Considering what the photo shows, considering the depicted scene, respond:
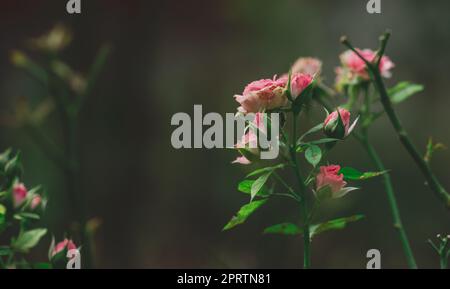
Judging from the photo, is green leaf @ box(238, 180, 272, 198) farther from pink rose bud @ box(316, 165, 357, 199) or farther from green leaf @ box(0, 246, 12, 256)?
green leaf @ box(0, 246, 12, 256)

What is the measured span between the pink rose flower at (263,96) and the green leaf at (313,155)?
52mm

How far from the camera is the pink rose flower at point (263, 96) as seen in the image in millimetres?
554

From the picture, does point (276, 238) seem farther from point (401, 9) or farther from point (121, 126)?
point (401, 9)

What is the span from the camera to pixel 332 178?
566mm

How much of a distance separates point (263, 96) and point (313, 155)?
72 millimetres

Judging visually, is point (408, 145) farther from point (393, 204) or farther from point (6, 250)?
point (6, 250)

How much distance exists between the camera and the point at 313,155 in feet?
1.78

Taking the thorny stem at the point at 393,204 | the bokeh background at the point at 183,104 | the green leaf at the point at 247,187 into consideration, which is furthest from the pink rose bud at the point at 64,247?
the bokeh background at the point at 183,104

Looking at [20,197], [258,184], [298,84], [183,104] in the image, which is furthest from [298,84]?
[183,104]

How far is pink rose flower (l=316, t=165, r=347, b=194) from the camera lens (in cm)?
57

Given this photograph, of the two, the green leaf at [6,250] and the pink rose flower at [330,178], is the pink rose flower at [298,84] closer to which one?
Answer: the pink rose flower at [330,178]

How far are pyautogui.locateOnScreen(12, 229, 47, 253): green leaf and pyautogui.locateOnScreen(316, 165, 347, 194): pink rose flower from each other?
31cm
